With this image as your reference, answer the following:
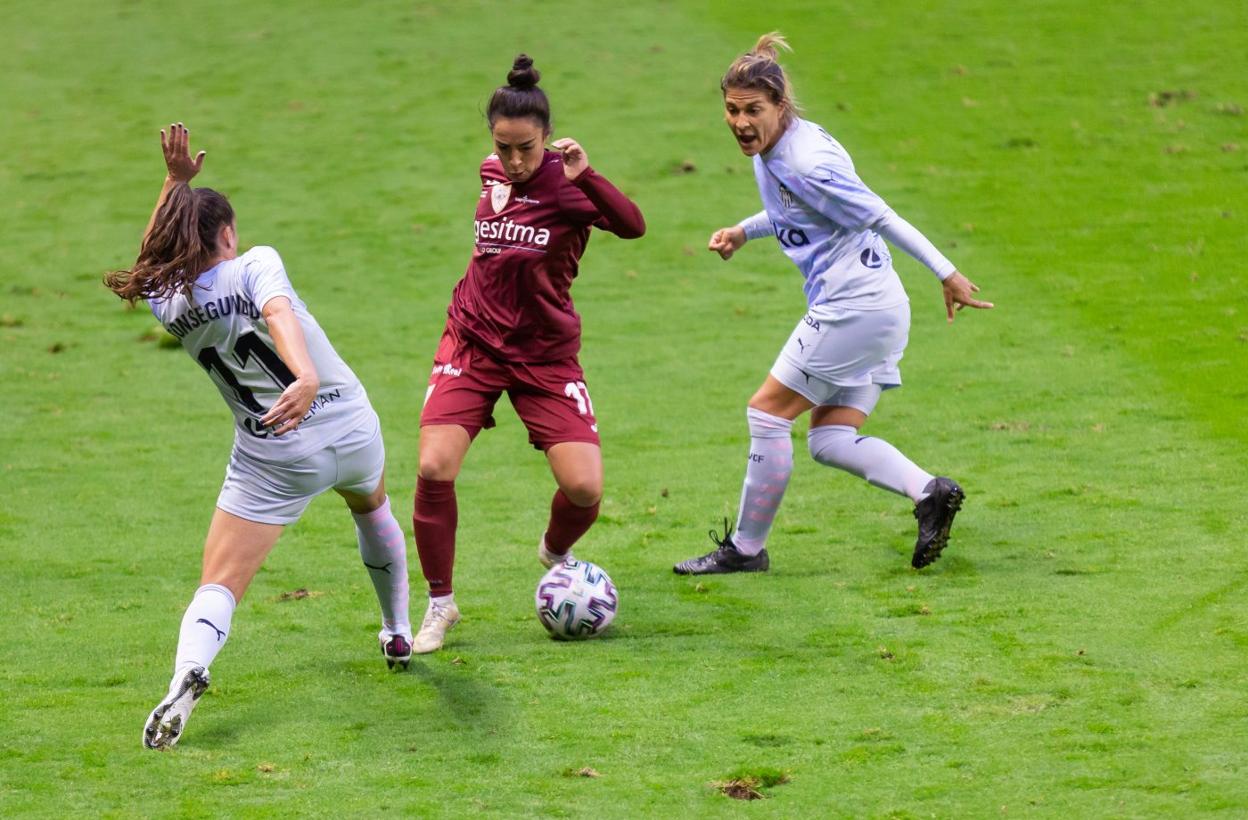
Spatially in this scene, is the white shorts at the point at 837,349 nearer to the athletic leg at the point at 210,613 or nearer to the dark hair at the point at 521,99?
the dark hair at the point at 521,99

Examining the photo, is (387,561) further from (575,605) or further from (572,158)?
(572,158)

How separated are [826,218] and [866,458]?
103cm

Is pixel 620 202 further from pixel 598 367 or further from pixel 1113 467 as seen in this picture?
pixel 598 367

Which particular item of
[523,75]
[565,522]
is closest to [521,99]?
[523,75]

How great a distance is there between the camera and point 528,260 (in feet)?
18.9

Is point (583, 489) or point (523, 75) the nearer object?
point (523, 75)

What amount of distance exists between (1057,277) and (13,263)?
856 centimetres

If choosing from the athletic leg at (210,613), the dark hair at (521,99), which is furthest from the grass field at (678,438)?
the dark hair at (521,99)

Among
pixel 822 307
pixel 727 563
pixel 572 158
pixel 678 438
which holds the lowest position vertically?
pixel 678 438

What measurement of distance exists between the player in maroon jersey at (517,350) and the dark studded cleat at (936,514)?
1.38m

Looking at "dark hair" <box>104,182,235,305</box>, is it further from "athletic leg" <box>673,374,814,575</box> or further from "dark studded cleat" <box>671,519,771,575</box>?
"dark studded cleat" <box>671,519,771,575</box>

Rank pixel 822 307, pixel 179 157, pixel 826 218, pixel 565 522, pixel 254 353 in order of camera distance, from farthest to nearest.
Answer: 1. pixel 822 307
2. pixel 826 218
3. pixel 565 522
4. pixel 179 157
5. pixel 254 353

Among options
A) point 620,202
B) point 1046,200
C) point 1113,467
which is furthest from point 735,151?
point 620,202

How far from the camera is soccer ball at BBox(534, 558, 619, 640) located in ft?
19.0
